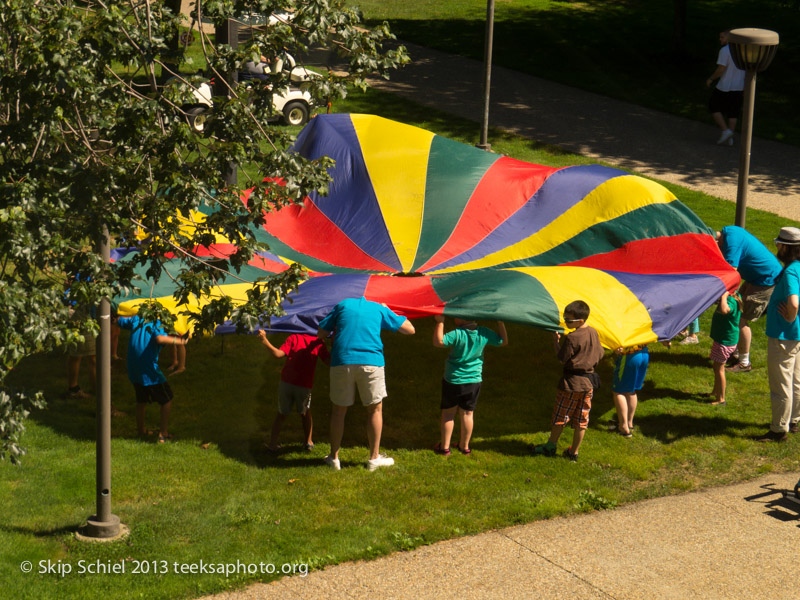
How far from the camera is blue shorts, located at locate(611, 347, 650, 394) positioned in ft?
29.8

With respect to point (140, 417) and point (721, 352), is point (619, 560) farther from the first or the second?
point (140, 417)

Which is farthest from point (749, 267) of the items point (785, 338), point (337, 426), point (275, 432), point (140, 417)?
point (140, 417)

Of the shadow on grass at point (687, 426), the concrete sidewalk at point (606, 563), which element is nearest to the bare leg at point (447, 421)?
the concrete sidewalk at point (606, 563)

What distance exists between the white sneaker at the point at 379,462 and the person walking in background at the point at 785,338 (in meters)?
3.58

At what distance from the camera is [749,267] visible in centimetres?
1035

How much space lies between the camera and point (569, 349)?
8461mm

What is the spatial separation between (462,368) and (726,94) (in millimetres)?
11325

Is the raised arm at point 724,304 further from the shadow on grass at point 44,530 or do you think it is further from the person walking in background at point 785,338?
the shadow on grass at point 44,530

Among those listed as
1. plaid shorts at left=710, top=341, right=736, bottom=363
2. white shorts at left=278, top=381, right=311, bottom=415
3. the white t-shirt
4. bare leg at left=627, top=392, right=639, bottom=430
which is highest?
the white t-shirt

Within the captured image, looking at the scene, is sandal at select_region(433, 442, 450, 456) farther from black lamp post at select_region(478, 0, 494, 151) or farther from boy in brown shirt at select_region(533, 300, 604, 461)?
black lamp post at select_region(478, 0, 494, 151)

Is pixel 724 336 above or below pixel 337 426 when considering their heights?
above

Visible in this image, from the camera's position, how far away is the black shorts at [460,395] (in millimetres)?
8656

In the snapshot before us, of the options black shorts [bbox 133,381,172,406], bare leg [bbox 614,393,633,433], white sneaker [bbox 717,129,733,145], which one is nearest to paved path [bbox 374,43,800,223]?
white sneaker [bbox 717,129,733,145]

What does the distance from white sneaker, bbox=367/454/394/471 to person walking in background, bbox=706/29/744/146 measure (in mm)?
11683
